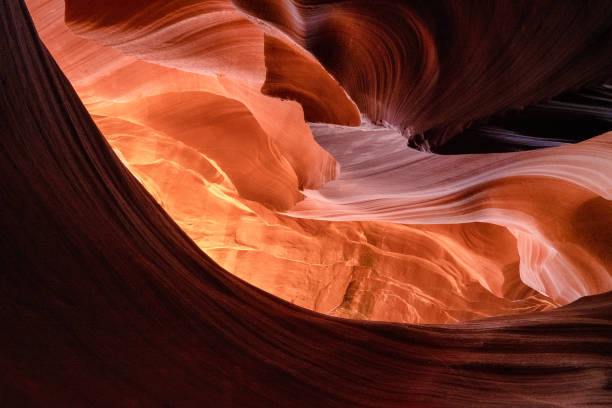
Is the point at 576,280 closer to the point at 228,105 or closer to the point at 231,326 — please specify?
the point at 231,326

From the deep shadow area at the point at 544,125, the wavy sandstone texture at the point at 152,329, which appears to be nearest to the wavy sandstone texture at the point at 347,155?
the deep shadow area at the point at 544,125

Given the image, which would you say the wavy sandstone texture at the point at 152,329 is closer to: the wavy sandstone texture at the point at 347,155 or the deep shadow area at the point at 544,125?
the deep shadow area at the point at 544,125

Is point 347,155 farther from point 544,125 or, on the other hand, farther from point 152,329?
point 152,329

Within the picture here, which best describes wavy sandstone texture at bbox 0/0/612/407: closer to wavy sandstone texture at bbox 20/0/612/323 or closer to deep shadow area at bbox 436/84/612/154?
deep shadow area at bbox 436/84/612/154

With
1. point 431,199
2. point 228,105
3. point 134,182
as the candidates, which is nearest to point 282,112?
point 228,105

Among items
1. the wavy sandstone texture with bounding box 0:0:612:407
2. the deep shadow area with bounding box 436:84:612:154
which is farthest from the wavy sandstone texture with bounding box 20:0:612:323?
the wavy sandstone texture with bounding box 0:0:612:407
